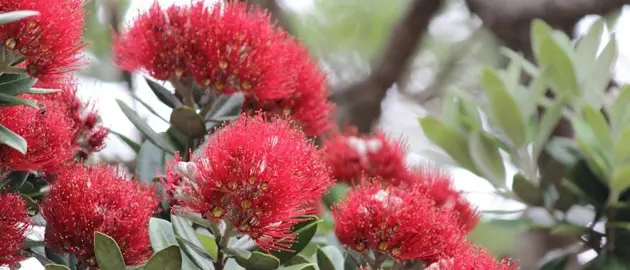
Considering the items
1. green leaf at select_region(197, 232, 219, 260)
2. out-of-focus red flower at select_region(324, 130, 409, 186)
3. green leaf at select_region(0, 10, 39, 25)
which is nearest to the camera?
green leaf at select_region(0, 10, 39, 25)

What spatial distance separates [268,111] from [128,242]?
0.23 m

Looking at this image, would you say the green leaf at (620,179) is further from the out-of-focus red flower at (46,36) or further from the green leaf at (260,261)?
the out-of-focus red flower at (46,36)

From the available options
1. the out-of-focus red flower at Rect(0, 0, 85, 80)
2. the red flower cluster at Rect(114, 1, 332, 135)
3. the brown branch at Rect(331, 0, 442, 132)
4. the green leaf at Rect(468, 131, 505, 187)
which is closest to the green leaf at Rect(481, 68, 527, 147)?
the green leaf at Rect(468, 131, 505, 187)

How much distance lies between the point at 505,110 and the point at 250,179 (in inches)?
22.9

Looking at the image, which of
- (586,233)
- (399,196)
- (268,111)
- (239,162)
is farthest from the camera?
(586,233)

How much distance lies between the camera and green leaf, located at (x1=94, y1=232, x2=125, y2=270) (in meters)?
0.58

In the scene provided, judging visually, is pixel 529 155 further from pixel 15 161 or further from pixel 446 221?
pixel 15 161

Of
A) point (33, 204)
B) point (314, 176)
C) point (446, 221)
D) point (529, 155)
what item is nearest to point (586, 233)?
point (529, 155)

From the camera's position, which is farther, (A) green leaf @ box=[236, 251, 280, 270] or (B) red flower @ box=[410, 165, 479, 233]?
(B) red flower @ box=[410, 165, 479, 233]

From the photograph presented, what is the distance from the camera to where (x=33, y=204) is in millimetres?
673

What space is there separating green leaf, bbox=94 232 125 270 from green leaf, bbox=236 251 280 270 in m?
0.09

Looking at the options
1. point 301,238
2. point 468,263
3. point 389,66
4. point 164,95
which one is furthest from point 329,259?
point 389,66

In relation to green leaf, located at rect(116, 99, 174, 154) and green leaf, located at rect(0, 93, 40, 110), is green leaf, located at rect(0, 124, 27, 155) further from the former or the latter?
green leaf, located at rect(116, 99, 174, 154)

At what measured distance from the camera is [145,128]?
0.75m
